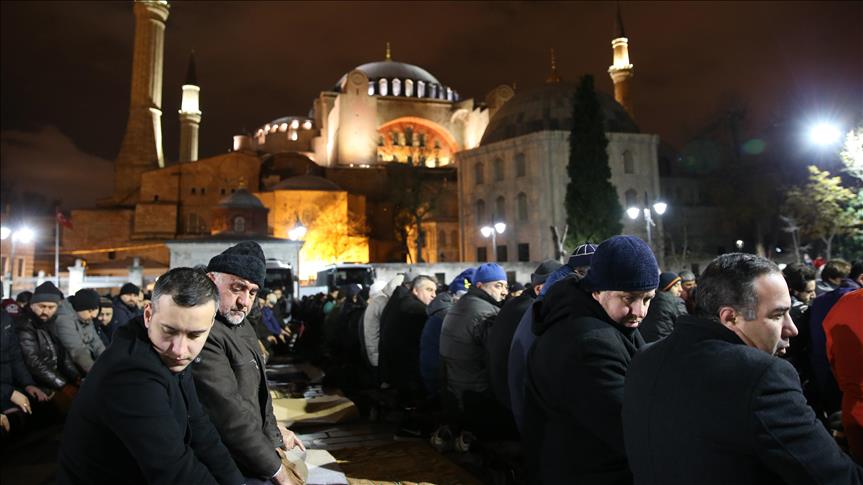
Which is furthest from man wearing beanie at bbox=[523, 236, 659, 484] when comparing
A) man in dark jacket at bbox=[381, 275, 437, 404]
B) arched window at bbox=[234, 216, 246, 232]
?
arched window at bbox=[234, 216, 246, 232]

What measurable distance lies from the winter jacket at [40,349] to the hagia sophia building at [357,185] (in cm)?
2465

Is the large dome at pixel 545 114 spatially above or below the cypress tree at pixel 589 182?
above

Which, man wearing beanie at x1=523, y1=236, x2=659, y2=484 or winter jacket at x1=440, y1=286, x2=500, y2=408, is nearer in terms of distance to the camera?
man wearing beanie at x1=523, y1=236, x2=659, y2=484

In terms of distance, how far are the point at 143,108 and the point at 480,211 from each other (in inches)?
952

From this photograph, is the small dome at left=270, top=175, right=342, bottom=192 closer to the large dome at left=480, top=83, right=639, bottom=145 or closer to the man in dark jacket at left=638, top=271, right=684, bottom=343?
the large dome at left=480, top=83, right=639, bottom=145

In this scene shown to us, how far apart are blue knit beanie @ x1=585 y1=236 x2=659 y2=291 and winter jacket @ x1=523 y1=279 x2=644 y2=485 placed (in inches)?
3.7

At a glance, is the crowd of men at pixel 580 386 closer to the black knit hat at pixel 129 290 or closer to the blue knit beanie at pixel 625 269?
the blue knit beanie at pixel 625 269

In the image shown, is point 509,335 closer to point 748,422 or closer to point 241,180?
point 748,422

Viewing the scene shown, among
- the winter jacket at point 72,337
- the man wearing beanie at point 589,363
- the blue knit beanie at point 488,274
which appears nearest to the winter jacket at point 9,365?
the winter jacket at point 72,337

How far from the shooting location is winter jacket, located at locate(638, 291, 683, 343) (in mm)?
4520

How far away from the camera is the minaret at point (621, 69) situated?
43031 mm

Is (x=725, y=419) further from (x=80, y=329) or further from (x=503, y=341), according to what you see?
(x=80, y=329)

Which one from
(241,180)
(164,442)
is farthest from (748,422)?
(241,180)

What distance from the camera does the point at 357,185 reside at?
45.3 meters
